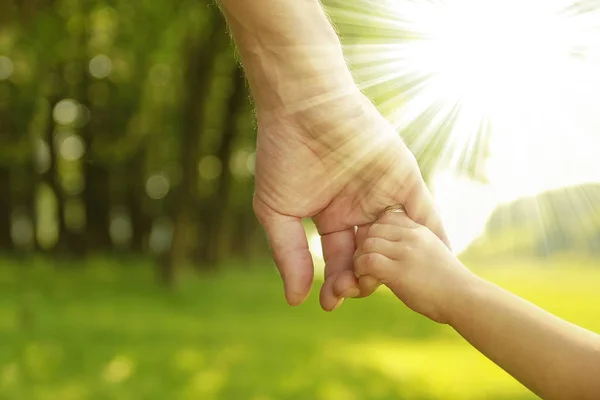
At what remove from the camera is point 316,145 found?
287cm

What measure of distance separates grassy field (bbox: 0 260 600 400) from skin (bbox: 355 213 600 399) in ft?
16.2

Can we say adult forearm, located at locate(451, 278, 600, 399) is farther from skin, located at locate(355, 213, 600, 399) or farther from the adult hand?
the adult hand

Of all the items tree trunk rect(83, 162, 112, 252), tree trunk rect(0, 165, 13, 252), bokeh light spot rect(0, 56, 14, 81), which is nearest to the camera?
bokeh light spot rect(0, 56, 14, 81)

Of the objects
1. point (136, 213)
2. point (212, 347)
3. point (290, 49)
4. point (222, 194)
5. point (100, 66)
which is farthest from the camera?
point (136, 213)

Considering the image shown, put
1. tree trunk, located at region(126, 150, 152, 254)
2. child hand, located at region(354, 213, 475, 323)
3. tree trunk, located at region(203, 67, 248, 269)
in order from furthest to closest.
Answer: tree trunk, located at region(126, 150, 152, 254), tree trunk, located at region(203, 67, 248, 269), child hand, located at region(354, 213, 475, 323)

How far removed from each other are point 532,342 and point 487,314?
15 centimetres

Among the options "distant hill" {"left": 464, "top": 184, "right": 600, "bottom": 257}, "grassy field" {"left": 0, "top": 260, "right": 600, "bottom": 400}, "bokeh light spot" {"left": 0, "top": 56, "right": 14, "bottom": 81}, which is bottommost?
"distant hill" {"left": 464, "top": 184, "right": 600, "bottom": 257}

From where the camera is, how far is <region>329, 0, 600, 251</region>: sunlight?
8242 millimetres

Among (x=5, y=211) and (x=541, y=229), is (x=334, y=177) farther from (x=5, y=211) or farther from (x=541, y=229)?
(x=5, y=211)

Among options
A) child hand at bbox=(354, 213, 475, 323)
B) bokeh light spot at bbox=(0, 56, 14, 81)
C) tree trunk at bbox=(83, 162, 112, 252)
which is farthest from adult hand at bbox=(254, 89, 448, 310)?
tree trunk at bbox=(83, 162, 112, 252)

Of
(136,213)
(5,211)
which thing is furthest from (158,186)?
(5,211)

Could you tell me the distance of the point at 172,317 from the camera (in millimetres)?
11797

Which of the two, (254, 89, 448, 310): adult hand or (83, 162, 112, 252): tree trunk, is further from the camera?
(83, 162, 112, 252): tree trunk

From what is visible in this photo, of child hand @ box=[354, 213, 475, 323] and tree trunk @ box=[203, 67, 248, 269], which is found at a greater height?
child hand @ box=[354, 213, 475, 323]
